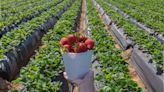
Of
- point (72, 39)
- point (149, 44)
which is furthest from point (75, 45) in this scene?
point (149, 44)

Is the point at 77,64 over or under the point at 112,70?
over

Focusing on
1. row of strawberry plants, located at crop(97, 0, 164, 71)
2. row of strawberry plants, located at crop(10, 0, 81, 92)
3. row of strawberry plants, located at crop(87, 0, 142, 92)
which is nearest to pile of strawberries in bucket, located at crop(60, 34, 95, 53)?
row of strawberry plants, located at crop(87, 0, 142, 92)

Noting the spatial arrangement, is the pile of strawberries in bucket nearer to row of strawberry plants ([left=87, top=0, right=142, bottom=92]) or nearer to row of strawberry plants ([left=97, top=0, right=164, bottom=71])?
row of strawberry plants ([left=87, top=0, right=142, bottom=92])

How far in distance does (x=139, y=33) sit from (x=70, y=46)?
832 centimetres

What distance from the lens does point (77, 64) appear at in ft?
15.3

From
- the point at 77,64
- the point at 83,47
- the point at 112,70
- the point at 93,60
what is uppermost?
the point at 83,47

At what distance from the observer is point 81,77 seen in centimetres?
477

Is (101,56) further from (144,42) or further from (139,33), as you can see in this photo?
(139,33)

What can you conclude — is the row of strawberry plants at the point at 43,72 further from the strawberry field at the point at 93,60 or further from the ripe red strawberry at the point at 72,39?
the ripe red strawberry at the point at 72,39

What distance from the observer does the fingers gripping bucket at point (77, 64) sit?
15.2 feet

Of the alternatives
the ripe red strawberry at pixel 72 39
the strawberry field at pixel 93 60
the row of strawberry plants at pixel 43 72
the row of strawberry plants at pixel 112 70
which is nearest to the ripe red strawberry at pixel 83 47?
the strawberry field at pixel 93 60

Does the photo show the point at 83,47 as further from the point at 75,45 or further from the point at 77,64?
the point at 77,64

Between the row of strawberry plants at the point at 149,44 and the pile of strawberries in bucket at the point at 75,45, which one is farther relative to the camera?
the row of strawberry plants at the point at 149,44

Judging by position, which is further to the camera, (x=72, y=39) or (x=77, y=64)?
(x=72, y=39)
